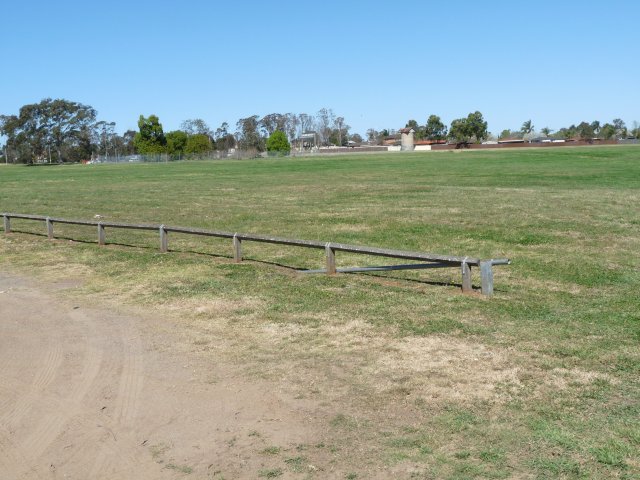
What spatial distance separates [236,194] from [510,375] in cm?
2607

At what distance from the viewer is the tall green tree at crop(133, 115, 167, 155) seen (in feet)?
424

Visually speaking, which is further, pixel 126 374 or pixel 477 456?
pixel 126 374

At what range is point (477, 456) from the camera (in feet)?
16.9

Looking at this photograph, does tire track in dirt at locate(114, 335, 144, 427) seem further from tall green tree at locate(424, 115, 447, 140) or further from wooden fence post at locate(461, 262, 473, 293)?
tall green tree at locate(424, 115, 447, 140)

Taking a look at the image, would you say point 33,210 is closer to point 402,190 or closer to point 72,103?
point 402,190

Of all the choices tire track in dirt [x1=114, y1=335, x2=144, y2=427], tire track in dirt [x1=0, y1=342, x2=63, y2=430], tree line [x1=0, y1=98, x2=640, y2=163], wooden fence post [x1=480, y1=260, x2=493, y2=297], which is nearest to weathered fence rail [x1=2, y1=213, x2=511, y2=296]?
wooden fence post [x1=480, y1=260, x2=493, y2=297]

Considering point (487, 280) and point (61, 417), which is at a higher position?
point (487, 280)

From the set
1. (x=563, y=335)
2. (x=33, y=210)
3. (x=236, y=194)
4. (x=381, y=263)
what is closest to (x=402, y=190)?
(x=236, y=194)

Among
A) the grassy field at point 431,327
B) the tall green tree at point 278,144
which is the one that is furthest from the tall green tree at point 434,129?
the grassy field at point 431,327

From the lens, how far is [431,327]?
8.59 m

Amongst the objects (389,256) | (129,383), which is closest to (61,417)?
(129,383)

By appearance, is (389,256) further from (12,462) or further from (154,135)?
(154,135)

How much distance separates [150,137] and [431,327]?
127468 mm

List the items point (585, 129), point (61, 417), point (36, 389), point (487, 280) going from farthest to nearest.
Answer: point (585, 129), point (487, 280), point (36, 389), point (61, 417)
